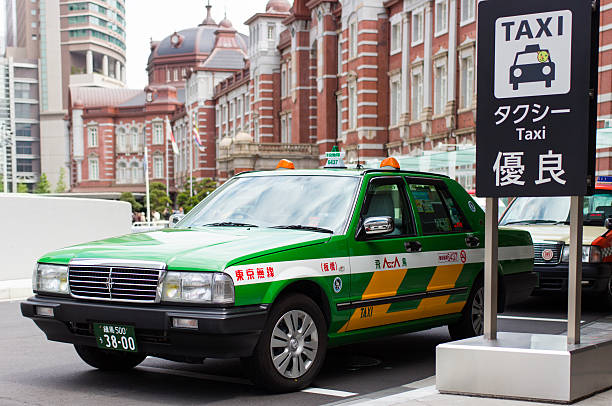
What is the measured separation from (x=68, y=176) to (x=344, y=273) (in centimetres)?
15266

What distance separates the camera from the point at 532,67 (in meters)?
6.25

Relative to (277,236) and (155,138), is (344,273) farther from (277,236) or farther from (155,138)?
(155,138)

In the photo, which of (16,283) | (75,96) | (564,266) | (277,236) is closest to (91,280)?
(277,236)

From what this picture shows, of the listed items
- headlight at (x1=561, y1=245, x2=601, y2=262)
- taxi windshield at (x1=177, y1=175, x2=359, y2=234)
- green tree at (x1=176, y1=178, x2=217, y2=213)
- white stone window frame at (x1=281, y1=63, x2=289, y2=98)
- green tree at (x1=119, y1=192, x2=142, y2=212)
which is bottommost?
green tree at (x1=119, y1=192, x2=142, y2=212)

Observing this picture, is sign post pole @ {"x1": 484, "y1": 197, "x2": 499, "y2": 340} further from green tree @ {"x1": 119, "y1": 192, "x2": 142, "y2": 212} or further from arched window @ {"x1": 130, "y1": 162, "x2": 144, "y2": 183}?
arched window @ {"x1": 130, "y1": 162, "x2": 144, "y2": 183}

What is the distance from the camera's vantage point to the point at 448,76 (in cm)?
3744

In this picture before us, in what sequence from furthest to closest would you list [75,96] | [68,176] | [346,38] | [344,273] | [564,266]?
[68,176] < [75,96] < [346,38] < [564,266] < [344,273]

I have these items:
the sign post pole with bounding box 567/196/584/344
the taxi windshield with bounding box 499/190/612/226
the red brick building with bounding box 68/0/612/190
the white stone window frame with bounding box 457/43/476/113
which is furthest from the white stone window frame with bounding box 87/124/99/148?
the sign post pole with bounding box 567/196/584/344

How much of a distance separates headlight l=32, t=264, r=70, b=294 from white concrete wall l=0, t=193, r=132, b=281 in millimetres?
8568

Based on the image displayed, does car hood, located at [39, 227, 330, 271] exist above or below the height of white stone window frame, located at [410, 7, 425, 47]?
below

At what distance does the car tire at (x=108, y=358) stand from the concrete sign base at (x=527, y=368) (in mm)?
2781

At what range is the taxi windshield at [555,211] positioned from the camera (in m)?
12.6

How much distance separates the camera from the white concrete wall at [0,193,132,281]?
15.4 m

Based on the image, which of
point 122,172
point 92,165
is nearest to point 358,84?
point 122,172
